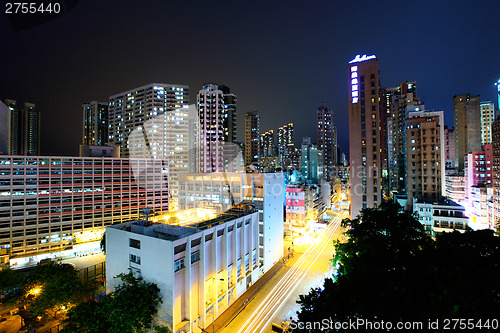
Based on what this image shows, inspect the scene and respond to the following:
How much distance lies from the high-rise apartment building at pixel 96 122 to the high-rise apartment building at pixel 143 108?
2190 cm

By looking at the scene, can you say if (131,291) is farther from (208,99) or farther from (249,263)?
(208,99)

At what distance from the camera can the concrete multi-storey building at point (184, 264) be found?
19750 mm

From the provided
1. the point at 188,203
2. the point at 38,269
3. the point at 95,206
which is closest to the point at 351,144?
the point at 188,203

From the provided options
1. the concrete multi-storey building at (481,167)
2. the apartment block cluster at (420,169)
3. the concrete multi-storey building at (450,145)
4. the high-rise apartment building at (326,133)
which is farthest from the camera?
the high-rise apartment building at (326,133)

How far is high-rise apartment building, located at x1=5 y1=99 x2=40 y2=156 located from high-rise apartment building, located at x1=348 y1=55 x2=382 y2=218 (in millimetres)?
146428

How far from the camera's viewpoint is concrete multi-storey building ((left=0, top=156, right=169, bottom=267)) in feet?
133

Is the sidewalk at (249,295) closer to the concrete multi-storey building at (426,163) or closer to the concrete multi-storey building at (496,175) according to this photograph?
the concrete multi-storey building at (426,163)

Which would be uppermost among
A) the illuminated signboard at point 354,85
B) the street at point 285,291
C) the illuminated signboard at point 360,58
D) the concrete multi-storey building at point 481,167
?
the illuminated signboard at point 360,58

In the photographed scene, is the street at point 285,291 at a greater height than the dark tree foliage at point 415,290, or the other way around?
the dark tree foliage at point 415,290

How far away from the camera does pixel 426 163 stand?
5112 centimetres

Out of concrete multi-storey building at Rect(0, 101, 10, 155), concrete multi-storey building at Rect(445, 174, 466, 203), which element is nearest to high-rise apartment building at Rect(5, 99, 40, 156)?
concrete multi-storey building at Rect(0, 101, 10, 155)

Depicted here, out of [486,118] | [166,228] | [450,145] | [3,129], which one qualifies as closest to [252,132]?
[450,145]

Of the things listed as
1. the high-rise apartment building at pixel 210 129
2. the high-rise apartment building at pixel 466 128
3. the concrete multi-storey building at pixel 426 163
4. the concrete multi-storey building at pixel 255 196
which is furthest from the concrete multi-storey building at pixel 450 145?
the concrete multi-storey building at pixel 255 196

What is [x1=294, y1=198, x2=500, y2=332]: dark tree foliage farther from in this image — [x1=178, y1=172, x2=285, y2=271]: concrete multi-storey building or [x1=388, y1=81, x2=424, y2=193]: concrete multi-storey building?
[x1=388, y1=81, x2=424, y2=193]: concrete multi-storey building
